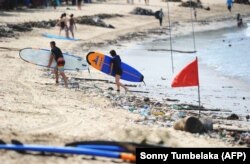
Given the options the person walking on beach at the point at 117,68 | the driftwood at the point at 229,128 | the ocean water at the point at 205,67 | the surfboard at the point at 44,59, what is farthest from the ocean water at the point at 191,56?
the driftwood at the point at 229,128

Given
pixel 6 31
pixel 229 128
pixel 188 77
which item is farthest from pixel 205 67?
pixel 229 128

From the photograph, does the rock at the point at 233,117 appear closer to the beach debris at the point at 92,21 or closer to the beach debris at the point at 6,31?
the beach debris at the point at 6,31

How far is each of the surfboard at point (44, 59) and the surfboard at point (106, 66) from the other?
2.61 feet

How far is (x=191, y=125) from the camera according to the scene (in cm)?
1005

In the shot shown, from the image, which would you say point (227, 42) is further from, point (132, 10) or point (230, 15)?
point (230, 15)

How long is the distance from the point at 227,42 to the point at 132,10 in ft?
47.7

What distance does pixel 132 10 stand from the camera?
46875 millimetres

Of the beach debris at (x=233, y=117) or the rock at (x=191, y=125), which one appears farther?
the beach debris at (x=233, y=117)

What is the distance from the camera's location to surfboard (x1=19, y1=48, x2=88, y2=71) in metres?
16.9

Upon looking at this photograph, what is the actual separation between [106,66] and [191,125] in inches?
288

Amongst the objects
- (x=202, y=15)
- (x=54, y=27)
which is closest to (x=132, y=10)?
(x=202, y=15)

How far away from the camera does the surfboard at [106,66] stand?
16797mm

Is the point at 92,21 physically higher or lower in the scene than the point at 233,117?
higher

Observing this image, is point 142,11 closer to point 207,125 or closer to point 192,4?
point 192,4
